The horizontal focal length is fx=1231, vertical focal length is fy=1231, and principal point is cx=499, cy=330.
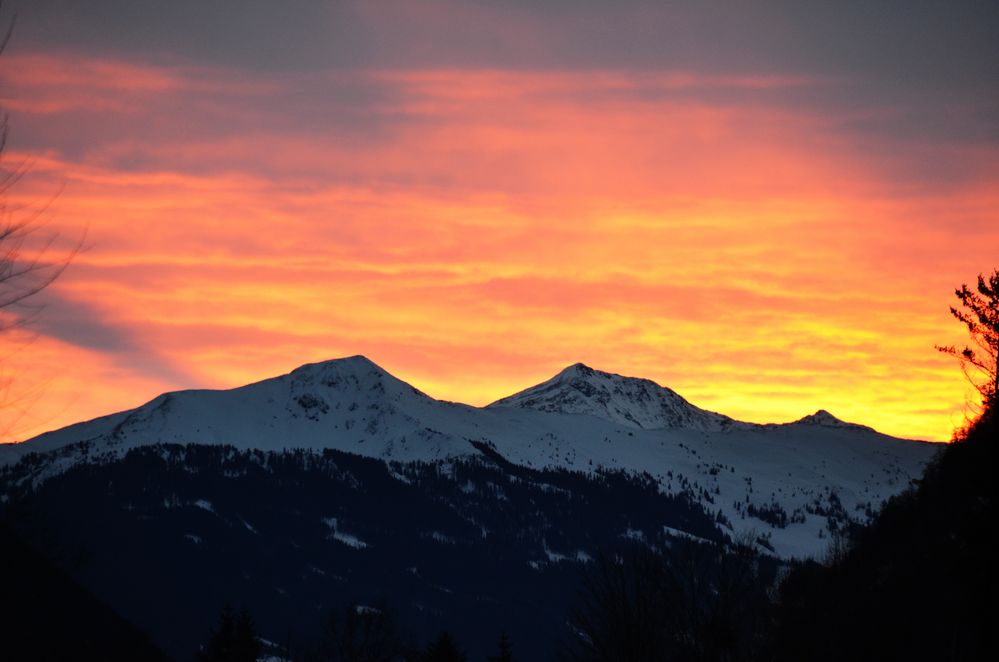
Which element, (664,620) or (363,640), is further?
(363,640)

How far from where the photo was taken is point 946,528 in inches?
2458

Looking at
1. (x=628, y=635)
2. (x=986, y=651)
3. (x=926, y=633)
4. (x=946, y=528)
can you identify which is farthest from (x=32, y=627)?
(x=946, y=528)

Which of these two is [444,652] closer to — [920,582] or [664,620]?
[664,620]

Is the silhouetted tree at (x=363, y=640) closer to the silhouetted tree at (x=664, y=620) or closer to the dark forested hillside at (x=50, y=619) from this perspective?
the silhouetted tree at (x=664, y=620)

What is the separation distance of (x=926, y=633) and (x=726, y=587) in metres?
9.70

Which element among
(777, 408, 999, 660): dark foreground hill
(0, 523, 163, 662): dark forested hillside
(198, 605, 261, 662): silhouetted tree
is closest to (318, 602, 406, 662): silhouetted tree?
(198, 605, 261, 662): silhouetted tree

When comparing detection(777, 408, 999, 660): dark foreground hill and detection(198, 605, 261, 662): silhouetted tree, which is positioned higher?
detection(777, 408, 999, 660): dark foreground hill

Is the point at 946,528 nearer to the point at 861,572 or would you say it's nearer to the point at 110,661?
the point at 861,572

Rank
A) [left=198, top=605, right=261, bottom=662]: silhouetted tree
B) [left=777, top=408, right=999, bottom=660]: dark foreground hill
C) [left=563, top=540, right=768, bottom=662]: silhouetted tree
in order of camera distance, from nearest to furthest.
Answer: [left=777, top=408, right=999, bottom=660]: dark foreground hill, [left=563, top=540, right=768, bottom=662]: silhouetted tree, [left=198, top=605, right=261, bottom=662]: silhouetted tree

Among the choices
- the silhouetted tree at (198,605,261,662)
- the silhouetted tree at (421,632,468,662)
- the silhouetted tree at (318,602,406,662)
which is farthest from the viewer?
the silhouetted tree at (421,632,468,662)

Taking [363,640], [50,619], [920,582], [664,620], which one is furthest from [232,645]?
[50,619]

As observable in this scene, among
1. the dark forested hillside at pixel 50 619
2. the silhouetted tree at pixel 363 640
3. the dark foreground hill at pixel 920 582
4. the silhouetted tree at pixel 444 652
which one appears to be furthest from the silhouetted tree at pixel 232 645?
the dark forested hillside at pixel 50 619

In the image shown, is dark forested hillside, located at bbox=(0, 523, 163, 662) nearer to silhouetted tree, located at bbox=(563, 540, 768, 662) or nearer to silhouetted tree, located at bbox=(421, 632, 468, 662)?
silhouetted tree, located at bbox=(563, 540, 768, 662)

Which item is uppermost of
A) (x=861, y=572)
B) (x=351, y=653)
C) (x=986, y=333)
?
(x=986, y=333)
